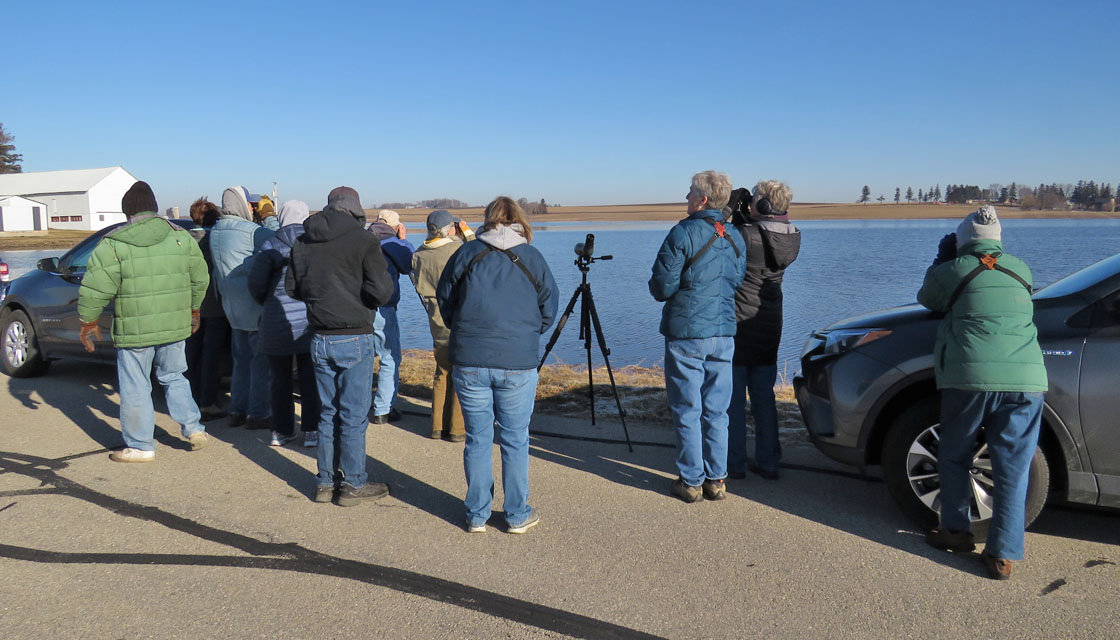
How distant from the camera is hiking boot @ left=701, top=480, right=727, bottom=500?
4.82m

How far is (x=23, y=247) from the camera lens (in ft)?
143

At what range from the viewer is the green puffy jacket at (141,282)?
541 cm

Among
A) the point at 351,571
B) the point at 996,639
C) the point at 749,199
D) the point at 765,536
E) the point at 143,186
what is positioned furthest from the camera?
the point at 143,186

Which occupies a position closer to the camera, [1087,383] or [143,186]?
[1087,383]

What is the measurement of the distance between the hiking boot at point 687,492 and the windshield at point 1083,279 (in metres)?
2.19

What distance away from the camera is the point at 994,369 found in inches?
143

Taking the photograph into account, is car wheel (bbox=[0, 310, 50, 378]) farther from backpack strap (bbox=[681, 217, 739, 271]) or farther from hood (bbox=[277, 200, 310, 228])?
backpack strap (bbox=[681, 217, 739, 271])

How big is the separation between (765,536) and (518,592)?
147cm

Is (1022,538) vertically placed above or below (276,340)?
below

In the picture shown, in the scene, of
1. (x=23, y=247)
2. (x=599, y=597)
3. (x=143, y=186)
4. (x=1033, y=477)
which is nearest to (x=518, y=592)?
(x=599, y=597)

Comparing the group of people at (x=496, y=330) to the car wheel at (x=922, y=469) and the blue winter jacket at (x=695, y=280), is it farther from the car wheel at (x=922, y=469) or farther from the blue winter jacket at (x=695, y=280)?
the car wheel at (x=922, y=469)

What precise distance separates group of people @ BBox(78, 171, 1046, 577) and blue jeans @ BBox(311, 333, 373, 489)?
0.01 metres

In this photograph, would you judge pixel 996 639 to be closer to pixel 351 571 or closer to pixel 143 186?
pixel 351 571

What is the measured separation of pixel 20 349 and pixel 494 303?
281 inches
